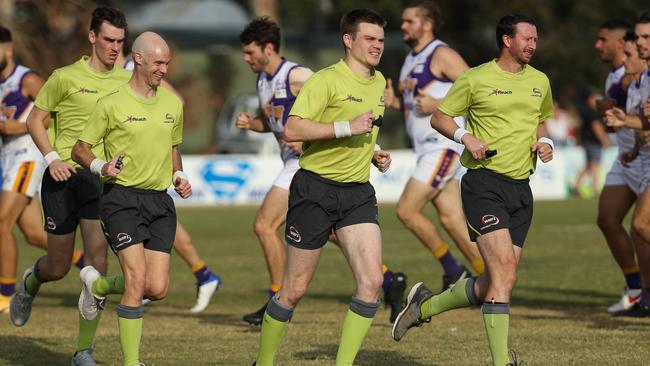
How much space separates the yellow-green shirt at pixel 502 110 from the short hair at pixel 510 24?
214mm

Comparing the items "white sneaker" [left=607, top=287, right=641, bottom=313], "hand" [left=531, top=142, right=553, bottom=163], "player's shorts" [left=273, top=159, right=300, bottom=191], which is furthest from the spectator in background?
"hand" [left=531, top=142, right=553, bottom=163]

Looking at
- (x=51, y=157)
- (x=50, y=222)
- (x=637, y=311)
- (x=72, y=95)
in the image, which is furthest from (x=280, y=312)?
(x=637, y=311)

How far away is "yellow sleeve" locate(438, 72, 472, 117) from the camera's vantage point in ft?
29.2

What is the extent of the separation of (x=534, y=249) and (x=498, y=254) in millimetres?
10582

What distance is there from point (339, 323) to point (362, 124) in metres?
4.08

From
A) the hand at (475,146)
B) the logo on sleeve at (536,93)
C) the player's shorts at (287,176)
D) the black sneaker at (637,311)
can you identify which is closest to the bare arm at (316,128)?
the hand at (475,146)

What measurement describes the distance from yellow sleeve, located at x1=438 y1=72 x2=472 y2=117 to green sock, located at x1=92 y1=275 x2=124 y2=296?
8.22 ft

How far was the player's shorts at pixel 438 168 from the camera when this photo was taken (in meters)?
12.8

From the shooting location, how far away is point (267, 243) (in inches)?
470

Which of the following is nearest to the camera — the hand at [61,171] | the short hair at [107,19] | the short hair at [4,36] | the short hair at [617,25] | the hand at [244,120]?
the hand at [61,171]

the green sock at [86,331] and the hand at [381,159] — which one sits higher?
the hand at [381,159]

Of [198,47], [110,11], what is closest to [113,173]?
[110,11]

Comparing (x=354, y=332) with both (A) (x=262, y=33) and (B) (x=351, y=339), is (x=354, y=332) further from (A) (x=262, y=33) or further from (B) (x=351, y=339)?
(A) (x=262, y=33)

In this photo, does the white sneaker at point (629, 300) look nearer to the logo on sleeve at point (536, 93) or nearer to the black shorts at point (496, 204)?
the black shorts at point (496, 204)
